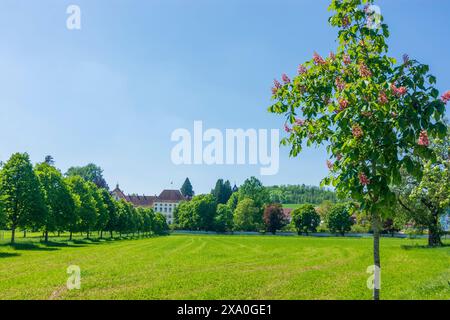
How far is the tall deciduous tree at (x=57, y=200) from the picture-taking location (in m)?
48.8

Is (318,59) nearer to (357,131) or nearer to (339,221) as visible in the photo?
(357,131)

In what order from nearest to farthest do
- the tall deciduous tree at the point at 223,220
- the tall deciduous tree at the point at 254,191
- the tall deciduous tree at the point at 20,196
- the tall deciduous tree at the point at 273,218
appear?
1. the tall deciduous tree at the point at 20,196
2. the tall deciduous tree at the point at 273,218
3. the tall deciduous tree at the point at 223,220
4. the tall deciduous tree at the point at 254,191

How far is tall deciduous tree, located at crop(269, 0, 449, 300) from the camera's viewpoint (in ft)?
23.6

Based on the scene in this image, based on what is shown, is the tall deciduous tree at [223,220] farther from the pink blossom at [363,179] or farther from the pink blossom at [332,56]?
the pink blossom at [363,179]

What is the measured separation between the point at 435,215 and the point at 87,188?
158ft

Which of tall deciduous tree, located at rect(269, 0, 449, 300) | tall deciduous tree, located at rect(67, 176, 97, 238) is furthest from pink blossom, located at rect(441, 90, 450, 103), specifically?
tall deciduous tree, located at rect(67, 176, 97, 238)

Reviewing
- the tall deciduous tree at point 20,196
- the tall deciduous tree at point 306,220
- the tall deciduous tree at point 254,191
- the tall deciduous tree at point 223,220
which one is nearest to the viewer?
the tall deciduous tree at point 20,196

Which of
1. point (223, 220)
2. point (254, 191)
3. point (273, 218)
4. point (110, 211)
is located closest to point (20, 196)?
point (110, 211)

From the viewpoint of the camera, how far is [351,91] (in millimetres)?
8406

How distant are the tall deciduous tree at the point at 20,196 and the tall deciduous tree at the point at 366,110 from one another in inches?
1560

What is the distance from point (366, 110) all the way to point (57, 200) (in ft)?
160

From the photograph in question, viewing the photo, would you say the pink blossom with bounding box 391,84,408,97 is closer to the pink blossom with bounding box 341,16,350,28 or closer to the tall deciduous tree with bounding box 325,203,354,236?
the pink blossom with bounding box 341,16,350,28

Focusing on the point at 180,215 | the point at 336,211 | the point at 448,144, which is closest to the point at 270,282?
the point at 448,144
